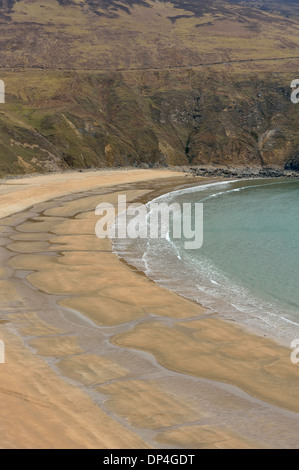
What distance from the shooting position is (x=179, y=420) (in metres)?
12.0

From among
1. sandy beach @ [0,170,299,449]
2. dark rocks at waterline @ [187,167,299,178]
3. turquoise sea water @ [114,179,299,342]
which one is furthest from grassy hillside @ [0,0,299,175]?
sandy beach @ [0,170,299,449]

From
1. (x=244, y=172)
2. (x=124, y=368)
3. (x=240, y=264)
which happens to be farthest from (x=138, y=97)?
(x=124, y=368)

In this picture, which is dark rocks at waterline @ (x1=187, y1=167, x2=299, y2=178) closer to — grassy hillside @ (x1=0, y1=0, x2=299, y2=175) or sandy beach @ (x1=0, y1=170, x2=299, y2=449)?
grassy hillside @ (x1=0, y1=0, x2=299, y2=175)

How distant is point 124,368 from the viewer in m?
14.9

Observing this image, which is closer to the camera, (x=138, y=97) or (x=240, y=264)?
(x=240, y=264)

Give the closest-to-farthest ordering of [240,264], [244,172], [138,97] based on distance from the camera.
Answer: [240,264]
[244,172]
[138,97]

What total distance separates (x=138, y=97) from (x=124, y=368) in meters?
78.1

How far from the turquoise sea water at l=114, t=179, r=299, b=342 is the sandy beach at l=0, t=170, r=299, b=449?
55.5 inches

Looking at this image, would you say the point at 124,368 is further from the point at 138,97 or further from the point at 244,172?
the point at 138,97

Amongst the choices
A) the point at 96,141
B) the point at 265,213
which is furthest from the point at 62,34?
the point at 265,213

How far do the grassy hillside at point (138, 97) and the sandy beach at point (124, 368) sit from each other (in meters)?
40.7

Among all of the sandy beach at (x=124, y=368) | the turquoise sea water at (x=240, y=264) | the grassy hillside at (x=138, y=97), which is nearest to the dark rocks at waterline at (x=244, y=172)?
the grassy hillside at (x=138, y=97)

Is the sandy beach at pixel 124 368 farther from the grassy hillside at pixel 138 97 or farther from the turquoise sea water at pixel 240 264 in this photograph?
the grassy hillside at pixel 138 97

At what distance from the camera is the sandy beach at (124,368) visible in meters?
11.3
